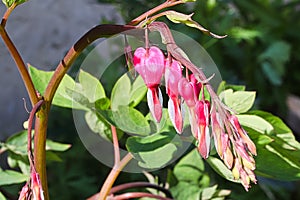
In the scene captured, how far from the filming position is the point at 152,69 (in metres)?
0.48

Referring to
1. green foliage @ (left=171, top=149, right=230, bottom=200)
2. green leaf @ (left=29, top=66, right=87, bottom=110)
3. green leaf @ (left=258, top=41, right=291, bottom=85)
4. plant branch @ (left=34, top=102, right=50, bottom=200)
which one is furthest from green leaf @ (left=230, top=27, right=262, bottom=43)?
plant branch @ (left=34, top=102, right=50, bottom=200)

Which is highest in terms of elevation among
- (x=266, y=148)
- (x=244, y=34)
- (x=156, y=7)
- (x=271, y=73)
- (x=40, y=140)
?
(x=156, y=7)

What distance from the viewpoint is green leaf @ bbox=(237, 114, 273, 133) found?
2.23 feet

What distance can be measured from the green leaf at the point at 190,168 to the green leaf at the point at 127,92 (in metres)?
0.13

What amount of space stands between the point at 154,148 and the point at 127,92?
0.12 m

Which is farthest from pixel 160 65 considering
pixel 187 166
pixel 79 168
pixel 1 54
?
pixel 1 54

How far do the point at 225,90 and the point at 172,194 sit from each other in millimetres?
185

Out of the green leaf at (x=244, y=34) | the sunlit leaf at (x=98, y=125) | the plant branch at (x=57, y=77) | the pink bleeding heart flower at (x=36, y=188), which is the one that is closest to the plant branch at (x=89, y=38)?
the plant branch at (x=57, y=77)

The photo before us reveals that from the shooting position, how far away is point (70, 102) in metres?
0.73

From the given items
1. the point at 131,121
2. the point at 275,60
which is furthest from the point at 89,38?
the point at 275,60

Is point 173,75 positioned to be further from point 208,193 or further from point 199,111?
point 208,193

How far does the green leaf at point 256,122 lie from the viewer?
2.23ft

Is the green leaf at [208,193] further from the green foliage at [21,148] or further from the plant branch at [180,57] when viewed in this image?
the plant branch at [180,57]

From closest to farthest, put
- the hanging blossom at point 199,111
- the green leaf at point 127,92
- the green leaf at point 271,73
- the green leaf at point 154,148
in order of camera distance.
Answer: the hanging blossom at point 199,111, the green leaf at point 154,148, the green leaf at point 127,92, the green leaf at point 271,73
